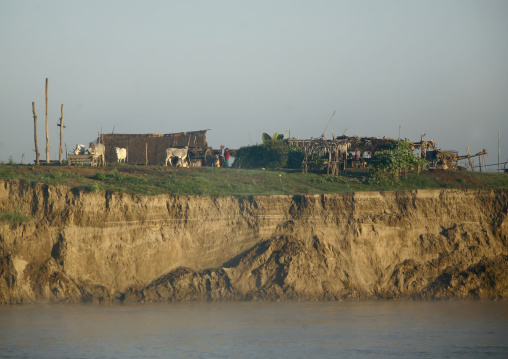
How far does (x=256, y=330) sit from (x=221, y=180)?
797 cm

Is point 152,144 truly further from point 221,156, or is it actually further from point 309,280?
point 309,280

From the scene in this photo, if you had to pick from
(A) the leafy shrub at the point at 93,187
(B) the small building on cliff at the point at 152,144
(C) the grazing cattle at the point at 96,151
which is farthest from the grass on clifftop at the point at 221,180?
(B) the small building on cliff at the point at 152,144

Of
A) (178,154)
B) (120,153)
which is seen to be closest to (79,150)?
(120,153)

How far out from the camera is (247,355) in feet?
40.4

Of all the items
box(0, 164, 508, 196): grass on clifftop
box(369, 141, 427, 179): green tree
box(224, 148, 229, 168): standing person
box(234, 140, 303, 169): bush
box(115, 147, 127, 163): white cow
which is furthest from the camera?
box(224, 148, 229, 168): standing person

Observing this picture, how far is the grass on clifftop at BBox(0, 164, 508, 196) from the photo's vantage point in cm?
1939

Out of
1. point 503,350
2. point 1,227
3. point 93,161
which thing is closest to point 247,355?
point 503,350

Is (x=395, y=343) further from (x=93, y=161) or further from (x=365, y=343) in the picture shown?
(x=93, y=161)

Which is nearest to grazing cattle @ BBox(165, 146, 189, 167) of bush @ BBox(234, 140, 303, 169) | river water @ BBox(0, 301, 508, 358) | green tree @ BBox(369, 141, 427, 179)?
bush @ BBox(234, 140, 303, 169)

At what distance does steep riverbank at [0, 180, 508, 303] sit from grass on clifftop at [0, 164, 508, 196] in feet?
2.79

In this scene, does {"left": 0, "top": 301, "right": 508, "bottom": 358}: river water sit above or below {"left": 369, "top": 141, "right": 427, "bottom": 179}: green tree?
below

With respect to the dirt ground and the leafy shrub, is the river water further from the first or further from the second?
the dirt ground

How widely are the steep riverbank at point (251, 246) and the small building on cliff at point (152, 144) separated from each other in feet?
28.9

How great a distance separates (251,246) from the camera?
18703mm
